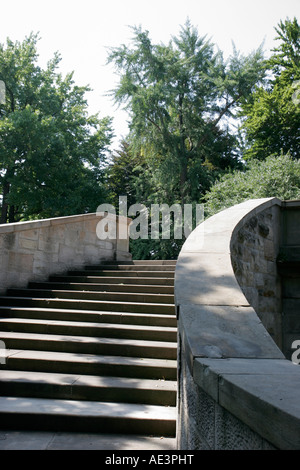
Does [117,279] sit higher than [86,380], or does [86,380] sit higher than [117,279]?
[117,279]

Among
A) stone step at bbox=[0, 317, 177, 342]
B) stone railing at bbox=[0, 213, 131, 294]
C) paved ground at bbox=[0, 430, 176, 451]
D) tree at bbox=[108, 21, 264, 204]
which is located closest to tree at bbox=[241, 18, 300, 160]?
tree at bbox=[108, 21, 264, 204]

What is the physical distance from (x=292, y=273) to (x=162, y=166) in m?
15.3

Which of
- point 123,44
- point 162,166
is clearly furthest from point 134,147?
point 123,44

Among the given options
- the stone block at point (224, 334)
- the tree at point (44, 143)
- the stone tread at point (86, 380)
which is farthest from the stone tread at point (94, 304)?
the tree at point (44, 143)

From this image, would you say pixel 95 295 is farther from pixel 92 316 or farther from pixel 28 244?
pixel 28 244

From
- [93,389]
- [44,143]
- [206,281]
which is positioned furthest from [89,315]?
[44,143]

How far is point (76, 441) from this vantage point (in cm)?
294

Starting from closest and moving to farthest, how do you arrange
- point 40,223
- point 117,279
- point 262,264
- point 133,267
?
point 262,264 < point 117,279 < point 40,223 < point 133,267

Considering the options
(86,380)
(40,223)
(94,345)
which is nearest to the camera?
(86,380)

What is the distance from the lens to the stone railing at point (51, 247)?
6.59m

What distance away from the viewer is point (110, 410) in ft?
10.7

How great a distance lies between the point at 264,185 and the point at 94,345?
8.94 metres

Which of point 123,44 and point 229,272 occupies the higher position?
point 123,44
